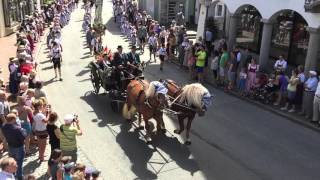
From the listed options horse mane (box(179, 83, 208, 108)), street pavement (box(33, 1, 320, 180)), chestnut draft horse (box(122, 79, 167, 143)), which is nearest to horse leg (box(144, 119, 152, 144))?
chestnut draft horse (box(122, 79, 167, 143))

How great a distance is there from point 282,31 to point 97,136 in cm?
1282

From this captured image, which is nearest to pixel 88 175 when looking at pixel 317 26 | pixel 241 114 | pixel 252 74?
pixel 241 114

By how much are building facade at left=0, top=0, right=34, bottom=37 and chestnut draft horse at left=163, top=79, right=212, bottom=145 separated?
719 inches

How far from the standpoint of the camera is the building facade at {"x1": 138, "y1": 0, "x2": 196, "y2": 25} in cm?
3384

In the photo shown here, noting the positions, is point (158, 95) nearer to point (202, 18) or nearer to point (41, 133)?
point (41, 133)

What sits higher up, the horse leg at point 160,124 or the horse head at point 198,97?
the horse head at point 198,97

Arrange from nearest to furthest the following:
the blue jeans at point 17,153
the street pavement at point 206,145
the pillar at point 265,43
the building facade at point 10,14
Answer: the blue jeans at point 17,153 → the street pavement at point 206,145 → the pillar at point 265,43 → the building facade at point 10,14

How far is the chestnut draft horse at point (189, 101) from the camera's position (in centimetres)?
1055

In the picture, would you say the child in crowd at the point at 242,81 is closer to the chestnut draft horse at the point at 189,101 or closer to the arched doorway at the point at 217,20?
the chestnut draft horse at the point at 189,101

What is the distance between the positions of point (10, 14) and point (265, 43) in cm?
1717

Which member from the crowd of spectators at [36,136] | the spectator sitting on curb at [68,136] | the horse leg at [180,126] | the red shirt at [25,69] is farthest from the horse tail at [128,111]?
the red shirt at [25,69]

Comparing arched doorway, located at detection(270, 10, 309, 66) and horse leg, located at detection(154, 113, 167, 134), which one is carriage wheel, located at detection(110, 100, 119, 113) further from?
arched doorway, located at detection(270, 10, 309, 66)

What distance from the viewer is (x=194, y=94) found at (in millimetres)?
10617

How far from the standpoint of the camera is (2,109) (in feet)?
31.8
